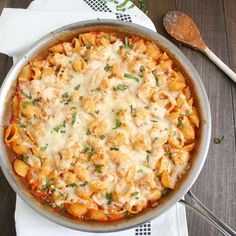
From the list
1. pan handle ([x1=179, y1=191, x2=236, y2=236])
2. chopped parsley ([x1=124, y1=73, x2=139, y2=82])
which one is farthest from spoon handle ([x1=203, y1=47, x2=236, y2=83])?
pan handle ([x1=179, y1=191, x2=236, y2=236])

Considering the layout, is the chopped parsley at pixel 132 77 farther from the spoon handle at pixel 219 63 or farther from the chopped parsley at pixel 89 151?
the spoon handle at pixel 219 63

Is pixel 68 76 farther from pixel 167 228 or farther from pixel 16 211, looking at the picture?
pixel 167 228

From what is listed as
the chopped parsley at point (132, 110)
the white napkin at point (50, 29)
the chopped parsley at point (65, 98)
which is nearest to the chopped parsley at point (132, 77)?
the chopped parsley at point (132, 110)

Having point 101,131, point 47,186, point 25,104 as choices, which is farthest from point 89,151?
point 25,104

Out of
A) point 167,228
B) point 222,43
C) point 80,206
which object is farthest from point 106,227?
point 222,43

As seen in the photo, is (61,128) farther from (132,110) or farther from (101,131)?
(132,110)

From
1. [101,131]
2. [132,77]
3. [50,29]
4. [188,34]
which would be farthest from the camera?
[188,34]

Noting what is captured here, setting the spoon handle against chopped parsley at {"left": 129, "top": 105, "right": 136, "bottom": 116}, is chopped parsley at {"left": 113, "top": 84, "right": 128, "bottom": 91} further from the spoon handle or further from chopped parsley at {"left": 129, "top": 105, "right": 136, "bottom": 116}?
the spoon handle
